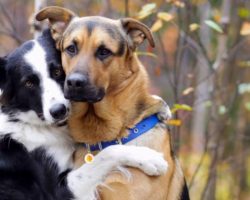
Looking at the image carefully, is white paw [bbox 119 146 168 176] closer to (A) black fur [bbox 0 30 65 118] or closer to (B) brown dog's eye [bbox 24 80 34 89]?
(A) black fur [bbox 0 30 65 118]

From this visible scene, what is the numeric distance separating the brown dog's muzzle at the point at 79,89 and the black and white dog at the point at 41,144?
11cm

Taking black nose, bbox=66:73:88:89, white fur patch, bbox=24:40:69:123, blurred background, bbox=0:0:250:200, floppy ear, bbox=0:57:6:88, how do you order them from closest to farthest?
black nose, bbox=66:73:88:89
white fur patch, bbox=24:40:69:123
floppy ear, bbox=0:57:6:88
blurred background, bbox=0:0:250:200

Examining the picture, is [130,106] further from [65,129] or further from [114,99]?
[65,129]

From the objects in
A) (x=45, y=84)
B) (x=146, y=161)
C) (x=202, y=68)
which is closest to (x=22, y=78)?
(x=45, y=84)

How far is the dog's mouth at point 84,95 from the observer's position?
4.32 meters

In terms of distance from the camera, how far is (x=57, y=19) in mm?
4801

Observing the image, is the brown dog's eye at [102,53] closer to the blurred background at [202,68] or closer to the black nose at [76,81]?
the black nose at [76,81]

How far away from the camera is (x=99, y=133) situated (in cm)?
464

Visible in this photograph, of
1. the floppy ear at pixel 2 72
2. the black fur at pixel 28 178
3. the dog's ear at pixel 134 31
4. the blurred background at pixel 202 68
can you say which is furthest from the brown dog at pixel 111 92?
the blurred background at pixel 202 68

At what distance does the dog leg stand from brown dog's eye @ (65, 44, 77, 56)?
698 mm

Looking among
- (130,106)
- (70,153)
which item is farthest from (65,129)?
(130,106)

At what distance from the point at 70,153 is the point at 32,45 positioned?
2.68ft

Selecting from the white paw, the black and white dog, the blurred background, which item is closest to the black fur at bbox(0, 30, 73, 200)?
the black and white dog

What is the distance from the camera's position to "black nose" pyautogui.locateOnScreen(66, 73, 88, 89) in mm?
4289
